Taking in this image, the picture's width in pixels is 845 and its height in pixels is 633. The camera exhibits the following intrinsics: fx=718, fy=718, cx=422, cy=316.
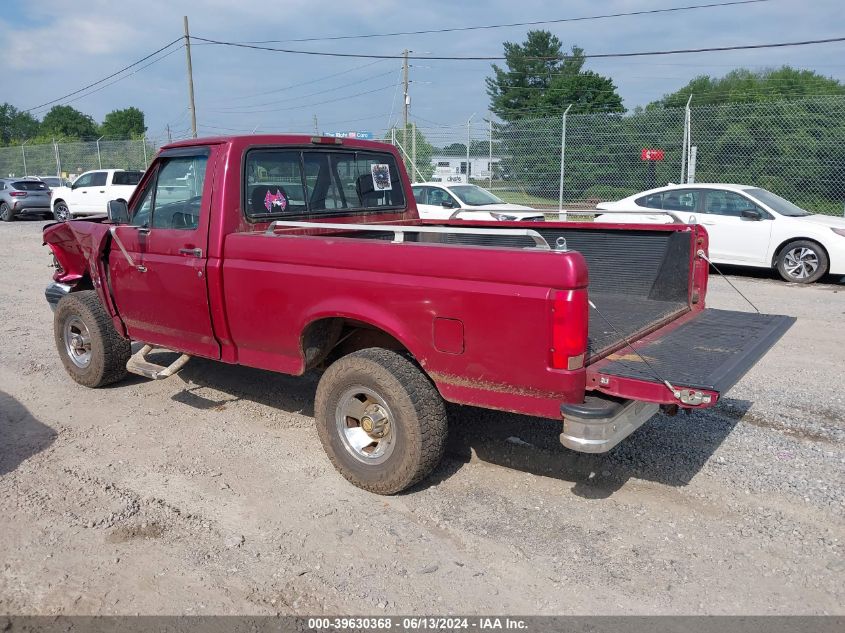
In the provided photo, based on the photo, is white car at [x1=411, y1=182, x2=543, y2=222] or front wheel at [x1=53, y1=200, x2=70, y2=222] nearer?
white car at [x1=411, y1=182, x2=543, y2=222]

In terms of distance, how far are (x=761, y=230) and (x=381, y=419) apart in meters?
9.33

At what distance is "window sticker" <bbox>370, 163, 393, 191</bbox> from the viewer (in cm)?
580

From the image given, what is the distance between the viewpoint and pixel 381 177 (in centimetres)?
586

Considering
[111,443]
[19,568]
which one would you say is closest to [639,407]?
[19,568]

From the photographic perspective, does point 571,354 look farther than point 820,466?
No

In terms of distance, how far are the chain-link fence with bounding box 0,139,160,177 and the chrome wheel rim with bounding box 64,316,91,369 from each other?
27.5 m

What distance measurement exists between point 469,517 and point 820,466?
86.9 inches

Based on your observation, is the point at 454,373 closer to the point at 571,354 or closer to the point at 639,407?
the point at 571,354

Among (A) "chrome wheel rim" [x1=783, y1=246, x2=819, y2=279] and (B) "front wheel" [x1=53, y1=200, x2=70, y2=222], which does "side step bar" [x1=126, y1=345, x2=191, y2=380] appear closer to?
(A) "chrome wheel rim" [x1=783, y1=246, x2=819, y2=279]

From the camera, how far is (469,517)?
387cm

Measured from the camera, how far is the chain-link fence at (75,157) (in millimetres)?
32562

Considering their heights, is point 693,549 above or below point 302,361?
below

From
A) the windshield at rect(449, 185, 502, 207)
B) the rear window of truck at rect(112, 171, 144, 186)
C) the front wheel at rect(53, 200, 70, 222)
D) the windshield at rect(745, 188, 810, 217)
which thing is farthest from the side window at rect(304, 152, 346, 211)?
the front wheel at rect(53, 200, 70, 222)

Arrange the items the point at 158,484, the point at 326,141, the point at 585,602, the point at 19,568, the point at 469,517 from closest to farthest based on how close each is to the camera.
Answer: the point at 585,602
the point at 19,568
the point at 469,517
the point at 158,484
the point at 326,141
